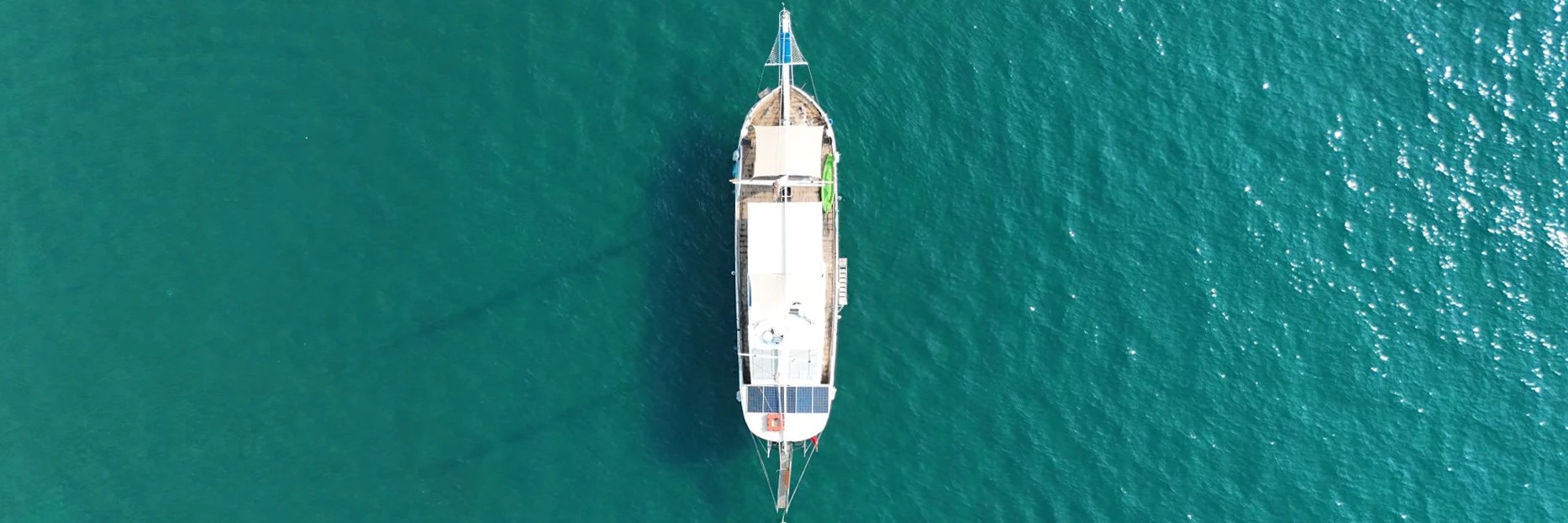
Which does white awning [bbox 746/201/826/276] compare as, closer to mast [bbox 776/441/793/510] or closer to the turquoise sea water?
the turquoise sea water

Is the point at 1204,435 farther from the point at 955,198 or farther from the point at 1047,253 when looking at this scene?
the point at 955,198

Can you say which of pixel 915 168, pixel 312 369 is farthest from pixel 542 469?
pixel 915 168

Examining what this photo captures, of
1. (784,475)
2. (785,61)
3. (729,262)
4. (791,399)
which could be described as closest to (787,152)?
(785,61)

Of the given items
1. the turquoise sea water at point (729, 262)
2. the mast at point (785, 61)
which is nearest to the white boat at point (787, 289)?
the mast at point (785, 61)

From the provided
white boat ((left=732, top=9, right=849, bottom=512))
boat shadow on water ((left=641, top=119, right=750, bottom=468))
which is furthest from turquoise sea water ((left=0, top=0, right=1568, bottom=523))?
white boat ((left=732, top=9, right=849, bottom=512))

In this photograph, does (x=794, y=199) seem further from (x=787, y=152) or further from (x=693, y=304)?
(x=693, y=304)

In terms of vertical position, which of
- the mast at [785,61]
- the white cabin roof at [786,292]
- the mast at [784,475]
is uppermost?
the mast at [785,61]

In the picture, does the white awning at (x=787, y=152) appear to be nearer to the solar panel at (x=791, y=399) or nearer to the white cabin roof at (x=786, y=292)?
the white cabin roof at (x=786, y=292)
